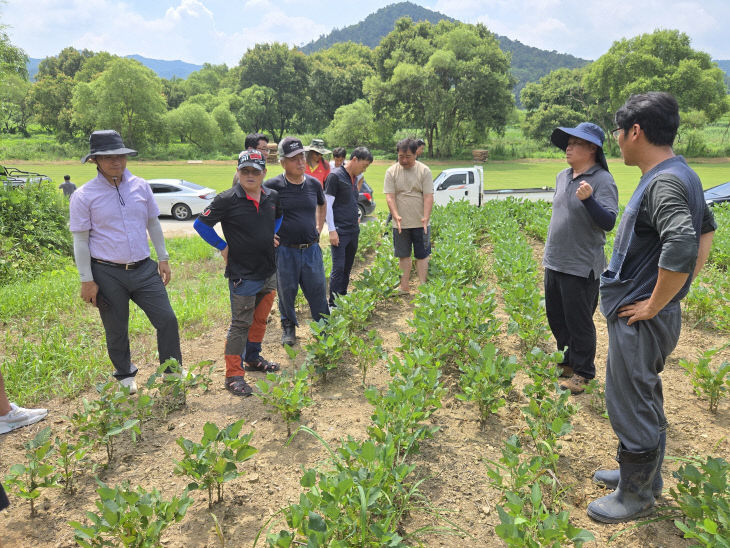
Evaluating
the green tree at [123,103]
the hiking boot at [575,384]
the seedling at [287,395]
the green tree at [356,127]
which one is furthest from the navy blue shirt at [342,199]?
the green tree at [123,103]

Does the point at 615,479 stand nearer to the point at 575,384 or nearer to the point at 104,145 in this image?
the point at 575,384

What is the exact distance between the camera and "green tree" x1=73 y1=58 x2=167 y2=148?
4762 cm

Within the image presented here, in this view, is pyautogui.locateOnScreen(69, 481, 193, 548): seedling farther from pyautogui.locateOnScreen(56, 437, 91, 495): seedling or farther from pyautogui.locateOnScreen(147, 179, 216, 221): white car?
pyautogui.locateOnScreen(147, 179, 216, 221): white car

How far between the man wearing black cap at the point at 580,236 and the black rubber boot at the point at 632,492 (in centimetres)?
121

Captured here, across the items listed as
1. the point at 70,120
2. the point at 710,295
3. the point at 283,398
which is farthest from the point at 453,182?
the point at 70,120

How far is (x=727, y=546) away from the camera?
67.8 inches

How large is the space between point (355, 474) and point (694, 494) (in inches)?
60.1

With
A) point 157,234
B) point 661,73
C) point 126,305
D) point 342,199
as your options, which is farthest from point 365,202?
point 661,73

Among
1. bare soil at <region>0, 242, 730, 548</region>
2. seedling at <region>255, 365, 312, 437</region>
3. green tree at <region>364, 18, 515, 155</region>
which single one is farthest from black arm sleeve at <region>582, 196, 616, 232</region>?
green tree at <region>364, 18, 515, 155</region>

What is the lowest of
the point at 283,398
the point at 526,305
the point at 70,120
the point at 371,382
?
the point at 371,382

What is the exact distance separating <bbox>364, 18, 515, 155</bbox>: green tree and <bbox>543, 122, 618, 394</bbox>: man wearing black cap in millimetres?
35593

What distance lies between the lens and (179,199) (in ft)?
51.2

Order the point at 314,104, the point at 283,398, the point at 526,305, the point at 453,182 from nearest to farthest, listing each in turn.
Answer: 1. the point at 283,398
2. the point at 526,305
3. the point at 453,182
4. the point at 314,104

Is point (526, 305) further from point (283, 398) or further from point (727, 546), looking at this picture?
point (727, 546)
